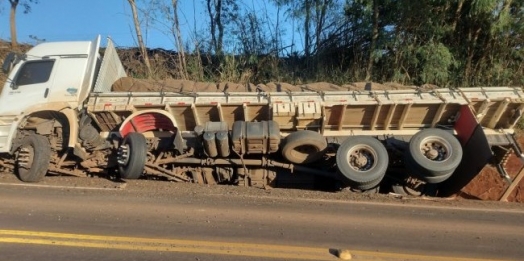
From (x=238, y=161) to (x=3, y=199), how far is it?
167 inches

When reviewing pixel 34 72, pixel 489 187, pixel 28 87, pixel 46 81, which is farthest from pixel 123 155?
pixel 489 187

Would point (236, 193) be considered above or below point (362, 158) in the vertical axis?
below

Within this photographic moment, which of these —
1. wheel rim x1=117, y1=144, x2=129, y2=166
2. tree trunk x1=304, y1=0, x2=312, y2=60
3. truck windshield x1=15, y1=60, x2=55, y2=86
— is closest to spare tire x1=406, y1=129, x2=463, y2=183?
wheel rim x1=117, y1=144, x2=129, y2=166

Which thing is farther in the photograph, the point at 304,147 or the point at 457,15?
the point at 457,15

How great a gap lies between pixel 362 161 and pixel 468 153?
2060 millimetres

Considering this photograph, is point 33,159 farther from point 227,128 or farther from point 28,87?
point 227,128

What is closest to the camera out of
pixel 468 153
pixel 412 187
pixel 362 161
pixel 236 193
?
pixel 236 193

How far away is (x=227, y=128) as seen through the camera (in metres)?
9.80

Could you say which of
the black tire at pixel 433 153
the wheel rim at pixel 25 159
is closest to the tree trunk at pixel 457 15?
the black tire at pixel 433 153

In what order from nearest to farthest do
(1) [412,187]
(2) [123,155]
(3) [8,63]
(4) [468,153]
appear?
(4) [468,153], (2) [123,155], (1) [412,187], (3) [8,63]

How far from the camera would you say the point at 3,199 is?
7.61 m

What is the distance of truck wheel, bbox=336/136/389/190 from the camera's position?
9.01 metres

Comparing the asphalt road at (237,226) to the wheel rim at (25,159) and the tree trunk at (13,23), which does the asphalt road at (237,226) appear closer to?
the wheel rim at (25,159)

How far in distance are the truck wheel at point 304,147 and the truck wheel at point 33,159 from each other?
4738 millimetres
